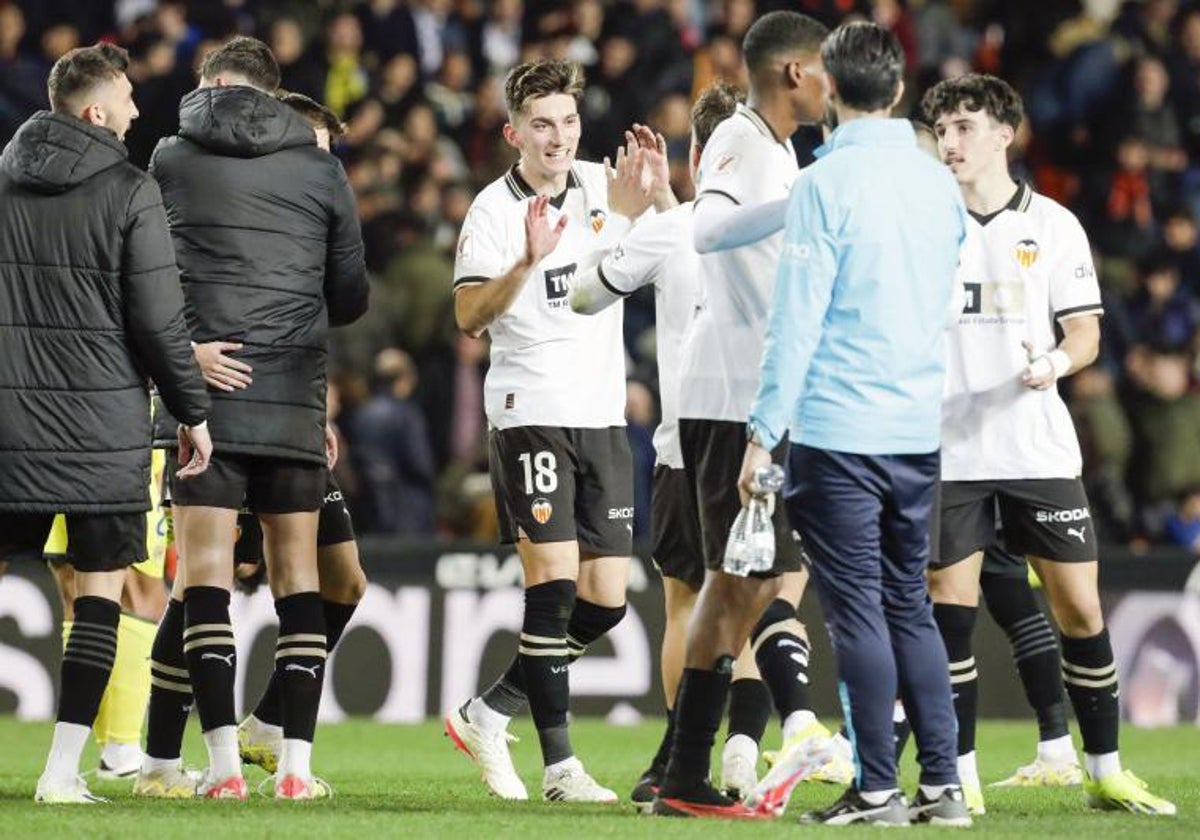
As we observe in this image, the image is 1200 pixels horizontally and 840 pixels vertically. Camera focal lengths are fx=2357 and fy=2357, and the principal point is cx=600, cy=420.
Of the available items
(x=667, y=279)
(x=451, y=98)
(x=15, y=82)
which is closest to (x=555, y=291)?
(x=667, y=279)

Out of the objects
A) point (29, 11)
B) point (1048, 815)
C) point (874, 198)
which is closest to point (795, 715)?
point (1048, 815)

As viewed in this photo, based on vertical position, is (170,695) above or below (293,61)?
below

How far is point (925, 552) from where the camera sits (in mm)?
6781

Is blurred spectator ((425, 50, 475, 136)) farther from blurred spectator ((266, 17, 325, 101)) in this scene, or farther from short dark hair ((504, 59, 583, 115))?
short dark hair ((504, 59, 583, 115))

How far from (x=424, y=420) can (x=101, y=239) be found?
7291 millimetres

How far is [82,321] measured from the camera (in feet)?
24.2

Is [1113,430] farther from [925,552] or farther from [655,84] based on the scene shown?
[925,552]

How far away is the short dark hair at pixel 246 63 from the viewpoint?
312 inches

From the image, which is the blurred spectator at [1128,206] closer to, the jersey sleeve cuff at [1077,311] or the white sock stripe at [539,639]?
the jersey sleeve cuff at [1077,311]

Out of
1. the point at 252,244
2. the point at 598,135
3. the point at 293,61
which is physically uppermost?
the point at 293,61

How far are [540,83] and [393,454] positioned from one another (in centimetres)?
601

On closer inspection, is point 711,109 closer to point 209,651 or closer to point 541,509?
point 541,509

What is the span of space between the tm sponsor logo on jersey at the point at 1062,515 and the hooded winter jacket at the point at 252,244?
2450mm

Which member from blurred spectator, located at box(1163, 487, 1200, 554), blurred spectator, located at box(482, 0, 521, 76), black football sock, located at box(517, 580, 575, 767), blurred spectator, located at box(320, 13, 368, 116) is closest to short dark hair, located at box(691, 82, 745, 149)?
black football sock, located at box(517, 580, 575, 767)
